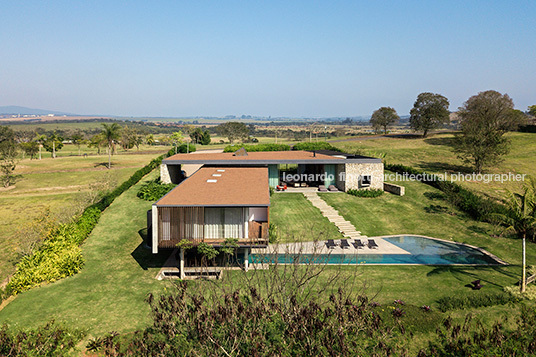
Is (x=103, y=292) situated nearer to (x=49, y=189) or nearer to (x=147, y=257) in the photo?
(x=147, y=257)

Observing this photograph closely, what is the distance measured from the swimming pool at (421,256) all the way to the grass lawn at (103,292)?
6454mm

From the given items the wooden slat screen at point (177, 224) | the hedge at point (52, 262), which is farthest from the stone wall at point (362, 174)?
the hedge at point (52, 262)

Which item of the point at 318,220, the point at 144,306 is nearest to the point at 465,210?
the point at 318,220

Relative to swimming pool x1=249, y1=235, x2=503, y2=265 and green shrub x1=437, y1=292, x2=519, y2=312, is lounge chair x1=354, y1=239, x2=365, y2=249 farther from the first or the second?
green shrub x1=437, y1=292, x2=519, y2=312

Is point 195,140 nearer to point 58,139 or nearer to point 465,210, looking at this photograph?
point 58,139

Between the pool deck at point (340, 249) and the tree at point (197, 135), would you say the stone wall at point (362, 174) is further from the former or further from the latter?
the tree at point (197, 135)

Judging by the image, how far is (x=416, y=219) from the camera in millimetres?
27734

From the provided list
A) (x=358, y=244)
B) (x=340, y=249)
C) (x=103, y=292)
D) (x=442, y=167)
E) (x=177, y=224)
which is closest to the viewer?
(x=103, y=292)

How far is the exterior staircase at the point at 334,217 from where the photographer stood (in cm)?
2488

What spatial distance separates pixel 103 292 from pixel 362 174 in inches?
1019

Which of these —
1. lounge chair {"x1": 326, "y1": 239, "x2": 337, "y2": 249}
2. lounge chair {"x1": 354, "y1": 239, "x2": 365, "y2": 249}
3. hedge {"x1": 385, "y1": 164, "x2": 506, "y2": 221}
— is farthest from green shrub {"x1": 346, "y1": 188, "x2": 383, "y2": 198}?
lounge chair {"x1": 326, "y1": 239, "x2": 337, "y2": 249}

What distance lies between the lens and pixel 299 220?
2698 centimetres

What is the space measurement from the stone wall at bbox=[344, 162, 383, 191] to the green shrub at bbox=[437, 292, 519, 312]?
63.0ft

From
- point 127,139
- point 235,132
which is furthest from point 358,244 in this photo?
point 235,132
